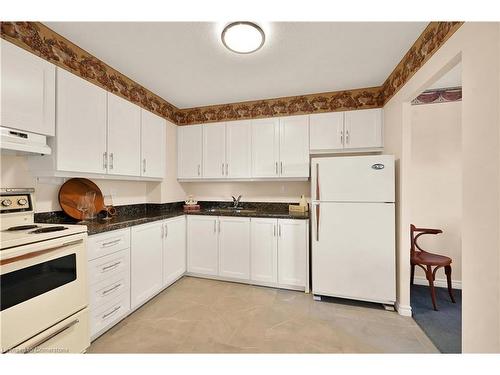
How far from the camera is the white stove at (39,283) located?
43.4 inches

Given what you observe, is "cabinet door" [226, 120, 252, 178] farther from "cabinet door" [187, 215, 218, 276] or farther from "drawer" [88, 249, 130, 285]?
"drawer" [88, 249, 130, 285]

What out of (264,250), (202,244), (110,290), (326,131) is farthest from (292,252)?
(110,290)

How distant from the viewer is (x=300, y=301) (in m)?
2.38

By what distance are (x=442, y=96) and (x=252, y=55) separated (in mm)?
2512

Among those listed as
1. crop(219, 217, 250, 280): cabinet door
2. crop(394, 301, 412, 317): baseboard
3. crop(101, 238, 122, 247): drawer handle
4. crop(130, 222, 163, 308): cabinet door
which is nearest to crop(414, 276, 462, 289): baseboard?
crop(394, 301, 412, 317): baseboard

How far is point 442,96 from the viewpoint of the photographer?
8.71 feet

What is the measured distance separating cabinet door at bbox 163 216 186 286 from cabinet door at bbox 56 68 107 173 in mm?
1036

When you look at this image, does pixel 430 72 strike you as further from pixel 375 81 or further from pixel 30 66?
pixel 30 66

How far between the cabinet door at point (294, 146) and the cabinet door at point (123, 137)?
5.95 ft

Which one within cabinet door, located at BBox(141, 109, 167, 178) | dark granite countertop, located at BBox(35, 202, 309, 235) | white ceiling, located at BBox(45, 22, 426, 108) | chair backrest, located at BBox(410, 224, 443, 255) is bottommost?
chair backrest, located at BBox(410, 224, 443, 255)

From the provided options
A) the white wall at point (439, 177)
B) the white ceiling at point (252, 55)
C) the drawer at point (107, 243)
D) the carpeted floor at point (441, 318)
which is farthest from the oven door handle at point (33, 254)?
the white wall at point (439, 177)

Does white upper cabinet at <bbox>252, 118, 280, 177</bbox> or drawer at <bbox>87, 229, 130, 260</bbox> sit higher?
white upper cabinet at <bbox>252, 118, 280, 177</bbox>

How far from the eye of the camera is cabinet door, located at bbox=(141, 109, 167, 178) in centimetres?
256

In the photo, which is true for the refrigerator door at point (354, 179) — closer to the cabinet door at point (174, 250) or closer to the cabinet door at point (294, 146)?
the cabinet door at point (294, 146)
